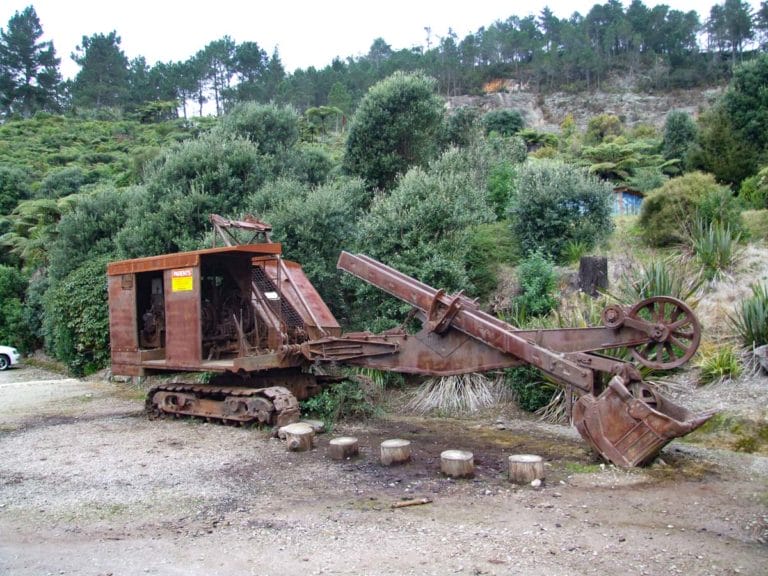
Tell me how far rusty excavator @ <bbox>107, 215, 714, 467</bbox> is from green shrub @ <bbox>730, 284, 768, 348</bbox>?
681 mm

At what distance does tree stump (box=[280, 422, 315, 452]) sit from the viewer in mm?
7082

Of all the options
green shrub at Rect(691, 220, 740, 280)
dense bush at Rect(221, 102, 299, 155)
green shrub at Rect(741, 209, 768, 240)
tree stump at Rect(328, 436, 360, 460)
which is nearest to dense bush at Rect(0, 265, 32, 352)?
dense bush at Rect(221, 102, 299, 155)

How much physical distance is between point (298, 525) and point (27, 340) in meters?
19.4

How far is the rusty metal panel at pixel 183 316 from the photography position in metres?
8.56

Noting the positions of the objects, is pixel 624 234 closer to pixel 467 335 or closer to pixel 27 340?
pixel 467 335

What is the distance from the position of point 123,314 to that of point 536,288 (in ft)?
21.6

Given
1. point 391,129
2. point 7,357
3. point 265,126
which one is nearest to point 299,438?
point 391,129

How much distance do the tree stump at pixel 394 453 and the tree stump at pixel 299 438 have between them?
1084 mm

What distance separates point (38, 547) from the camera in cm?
462

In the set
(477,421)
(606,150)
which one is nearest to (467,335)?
(477,421)

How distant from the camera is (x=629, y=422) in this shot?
563 centimetres

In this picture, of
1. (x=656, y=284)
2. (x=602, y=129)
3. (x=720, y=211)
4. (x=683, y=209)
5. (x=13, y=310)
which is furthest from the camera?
(x=602, y=129)

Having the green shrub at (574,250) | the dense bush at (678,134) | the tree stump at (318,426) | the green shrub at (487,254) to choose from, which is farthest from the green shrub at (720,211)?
the dense bush at (678,134)

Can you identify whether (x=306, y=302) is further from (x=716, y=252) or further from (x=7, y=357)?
(x=7, y=357)
